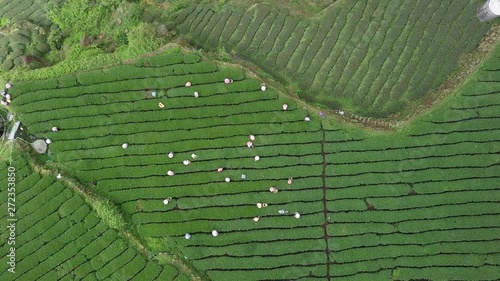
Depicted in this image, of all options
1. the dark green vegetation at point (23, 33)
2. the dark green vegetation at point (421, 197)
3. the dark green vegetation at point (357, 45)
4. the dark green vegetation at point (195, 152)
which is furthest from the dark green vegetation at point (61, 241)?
the dark green vegetation at point (357, 45)

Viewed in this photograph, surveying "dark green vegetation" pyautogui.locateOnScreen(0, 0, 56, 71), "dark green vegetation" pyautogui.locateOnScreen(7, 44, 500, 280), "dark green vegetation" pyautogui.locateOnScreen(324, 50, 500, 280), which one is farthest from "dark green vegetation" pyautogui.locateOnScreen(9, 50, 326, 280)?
"dark green vegetation" pyautogui.locateOnScreen(0, 0, 56, 71)

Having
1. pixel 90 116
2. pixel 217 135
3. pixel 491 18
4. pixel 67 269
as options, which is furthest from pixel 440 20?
pixel 67 269

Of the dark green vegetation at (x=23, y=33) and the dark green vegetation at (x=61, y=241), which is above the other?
the dark green vegetation at (x=23, y=33)

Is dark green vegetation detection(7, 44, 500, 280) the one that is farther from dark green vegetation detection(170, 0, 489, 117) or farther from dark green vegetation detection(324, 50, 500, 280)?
dark green vegetation detection(170, 0, 489, 117)

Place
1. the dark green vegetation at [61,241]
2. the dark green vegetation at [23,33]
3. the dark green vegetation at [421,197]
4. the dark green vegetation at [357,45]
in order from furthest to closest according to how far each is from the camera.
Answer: the dark green vegetation at [23,33] < the dark green vegetation at [357,45] < the dark green vegetation at [421,197] < the dark green vegetation at [61,241]

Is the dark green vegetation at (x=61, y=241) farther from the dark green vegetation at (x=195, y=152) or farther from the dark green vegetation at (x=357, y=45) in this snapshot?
the dark green vegetation at (x=357, y=45)

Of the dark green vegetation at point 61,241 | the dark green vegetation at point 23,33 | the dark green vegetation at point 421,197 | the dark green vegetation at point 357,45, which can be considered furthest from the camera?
the dark green vegetation at point 23,33
